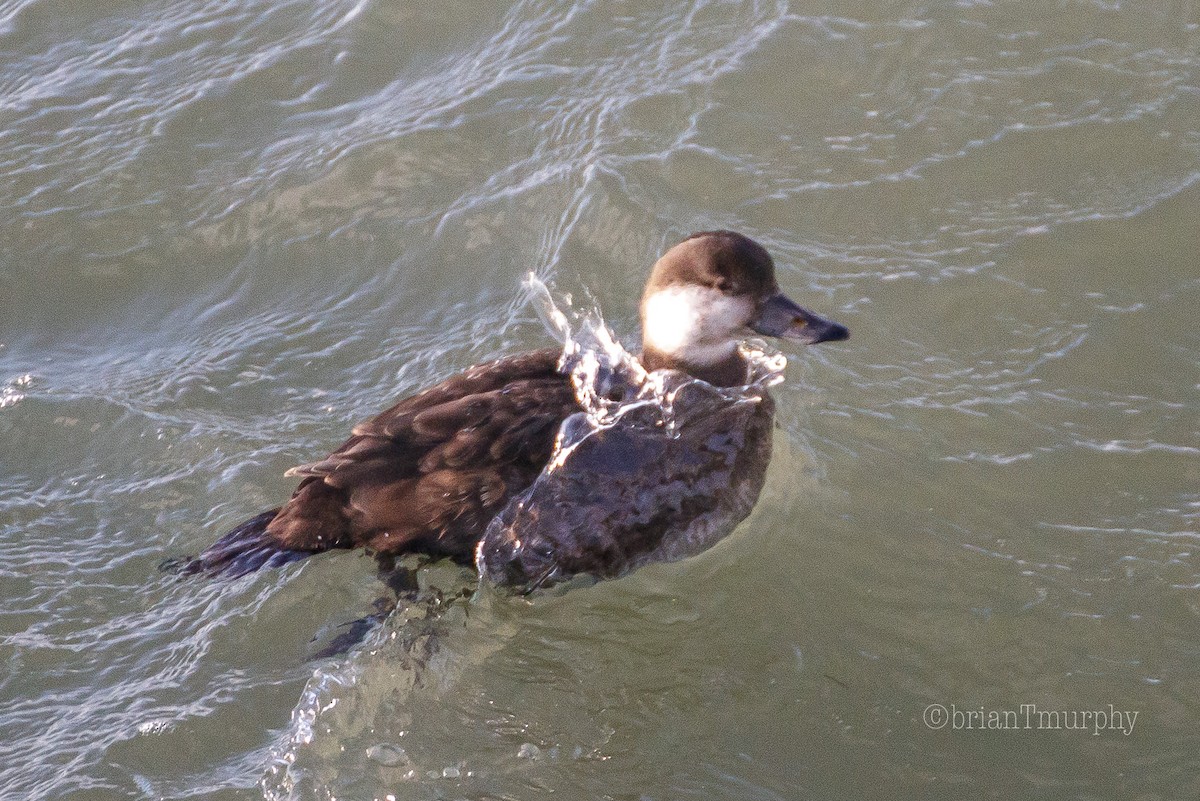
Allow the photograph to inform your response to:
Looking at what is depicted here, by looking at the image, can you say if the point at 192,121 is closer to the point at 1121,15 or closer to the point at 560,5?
the point at 560,5

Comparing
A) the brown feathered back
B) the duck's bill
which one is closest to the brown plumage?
the brown feathered back

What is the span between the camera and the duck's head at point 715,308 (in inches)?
183

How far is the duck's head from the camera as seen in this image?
4656 mm

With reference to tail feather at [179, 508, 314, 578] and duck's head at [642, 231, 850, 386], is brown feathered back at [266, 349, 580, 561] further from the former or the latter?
duck's head at [642, 231, 850, 386]

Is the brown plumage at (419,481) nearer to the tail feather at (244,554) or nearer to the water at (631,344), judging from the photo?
the tail feather at (244,554)

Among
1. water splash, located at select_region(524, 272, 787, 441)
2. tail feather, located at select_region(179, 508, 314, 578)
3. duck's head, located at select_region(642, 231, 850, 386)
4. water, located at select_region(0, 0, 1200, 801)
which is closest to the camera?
water, located at select_region(0, 0, 1200, 801)

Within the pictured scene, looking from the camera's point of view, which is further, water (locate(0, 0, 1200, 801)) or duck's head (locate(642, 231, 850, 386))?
duck's head (locate(642, 231, 850, 386))

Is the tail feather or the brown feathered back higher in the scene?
the brown feathered back

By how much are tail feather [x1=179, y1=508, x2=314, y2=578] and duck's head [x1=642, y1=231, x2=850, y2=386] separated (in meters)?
1.54

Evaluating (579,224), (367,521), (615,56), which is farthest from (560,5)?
(367,521)

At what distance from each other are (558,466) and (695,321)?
84 cm

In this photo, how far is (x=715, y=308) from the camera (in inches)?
186

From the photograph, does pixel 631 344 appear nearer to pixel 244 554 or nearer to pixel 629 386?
pixel 629 386

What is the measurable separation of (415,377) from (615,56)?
2379mm
